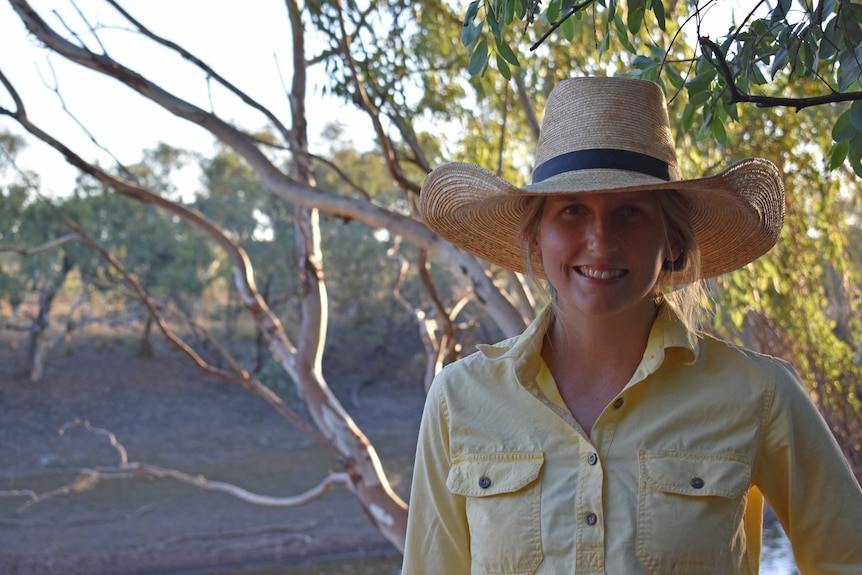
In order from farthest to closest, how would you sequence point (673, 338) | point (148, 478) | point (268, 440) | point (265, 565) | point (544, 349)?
1. point (268, 440)
2. point (148, 478)
3. point (265, 565)
4. point (544, 349)
5. point (673, 338)

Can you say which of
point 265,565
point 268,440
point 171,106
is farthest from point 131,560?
point 171,106

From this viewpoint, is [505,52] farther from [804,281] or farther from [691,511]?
[804,281]

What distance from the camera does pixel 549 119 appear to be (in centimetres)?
149

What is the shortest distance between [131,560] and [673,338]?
10123 mm

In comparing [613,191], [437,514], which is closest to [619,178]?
[613,191]

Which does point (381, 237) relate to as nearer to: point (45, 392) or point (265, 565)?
point (45, 392)

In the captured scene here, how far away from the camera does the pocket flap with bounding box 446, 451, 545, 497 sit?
1286 mm

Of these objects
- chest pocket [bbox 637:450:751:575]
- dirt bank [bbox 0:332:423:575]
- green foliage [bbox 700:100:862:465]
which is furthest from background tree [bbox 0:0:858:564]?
dirt bank [bbox 0:332:423:575]

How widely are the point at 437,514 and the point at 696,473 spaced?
0.36 m

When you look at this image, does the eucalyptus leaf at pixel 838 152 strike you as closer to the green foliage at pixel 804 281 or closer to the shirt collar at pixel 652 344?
the shirt collar at pixel 652 344

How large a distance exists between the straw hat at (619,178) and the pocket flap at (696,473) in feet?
1.04

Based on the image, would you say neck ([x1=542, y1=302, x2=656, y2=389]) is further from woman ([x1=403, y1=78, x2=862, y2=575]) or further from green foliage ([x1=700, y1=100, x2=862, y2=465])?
green foliage ([x1=700, y1=100, x2=862, y2=465])

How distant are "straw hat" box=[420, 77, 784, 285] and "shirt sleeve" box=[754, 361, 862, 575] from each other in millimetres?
289

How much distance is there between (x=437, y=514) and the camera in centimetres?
138
